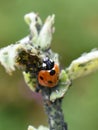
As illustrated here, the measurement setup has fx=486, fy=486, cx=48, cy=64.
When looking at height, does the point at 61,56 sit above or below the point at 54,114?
above

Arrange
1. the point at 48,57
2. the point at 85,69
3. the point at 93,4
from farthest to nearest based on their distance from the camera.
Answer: the point at 93,4 → the point at 85,69 → the point at 48,57

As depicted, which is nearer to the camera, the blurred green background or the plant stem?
the plant stem

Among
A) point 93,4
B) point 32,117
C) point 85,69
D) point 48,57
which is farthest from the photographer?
point 93,4

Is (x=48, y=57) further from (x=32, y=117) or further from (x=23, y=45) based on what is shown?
(x=32, y=117)

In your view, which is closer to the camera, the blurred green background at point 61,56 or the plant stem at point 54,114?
the plant stem at point 54,114

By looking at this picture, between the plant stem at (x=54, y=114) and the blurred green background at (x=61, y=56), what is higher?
the blurred green background at (x=61, y=56)

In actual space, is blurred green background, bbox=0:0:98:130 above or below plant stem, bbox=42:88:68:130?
above

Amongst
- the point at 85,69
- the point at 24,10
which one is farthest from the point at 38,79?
the point at 24,10

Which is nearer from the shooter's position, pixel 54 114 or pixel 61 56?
pixel 54 114
